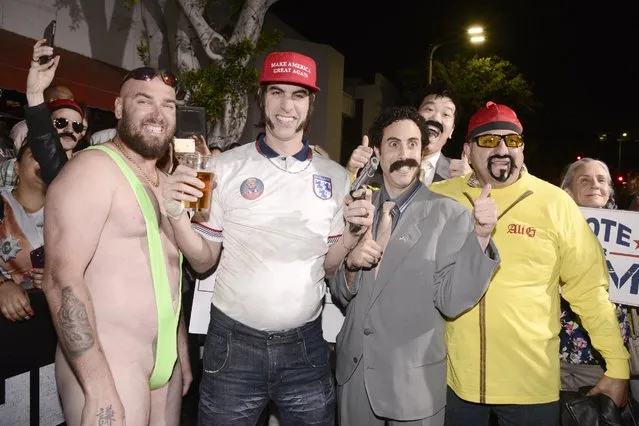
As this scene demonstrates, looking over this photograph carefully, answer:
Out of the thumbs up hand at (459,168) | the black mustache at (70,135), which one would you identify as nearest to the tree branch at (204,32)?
the black mustache at (70,135)

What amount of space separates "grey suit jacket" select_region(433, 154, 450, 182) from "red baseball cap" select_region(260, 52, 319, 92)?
1785mm

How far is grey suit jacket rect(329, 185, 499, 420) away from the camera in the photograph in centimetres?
282

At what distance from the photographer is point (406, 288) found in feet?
9.57

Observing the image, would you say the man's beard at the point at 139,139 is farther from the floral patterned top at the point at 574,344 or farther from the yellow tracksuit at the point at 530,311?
the floral patterned top at the point at 574,344

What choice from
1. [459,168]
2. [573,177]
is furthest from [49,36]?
[573,177]

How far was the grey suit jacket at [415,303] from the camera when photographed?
2.82 m

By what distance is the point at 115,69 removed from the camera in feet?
37.3

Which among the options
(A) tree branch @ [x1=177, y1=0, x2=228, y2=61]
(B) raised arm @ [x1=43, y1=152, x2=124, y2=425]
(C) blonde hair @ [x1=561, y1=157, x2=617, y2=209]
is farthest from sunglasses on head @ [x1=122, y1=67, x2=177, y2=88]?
(A) tree branch @ [x1=177, y1=0, x2=228, y2=61]

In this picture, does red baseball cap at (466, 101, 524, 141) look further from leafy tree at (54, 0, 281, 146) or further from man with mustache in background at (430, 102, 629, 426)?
leafy tree at (54, 0, 281, 146)

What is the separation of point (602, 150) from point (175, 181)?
220 feet

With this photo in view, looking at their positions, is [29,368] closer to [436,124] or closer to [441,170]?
[441,170]

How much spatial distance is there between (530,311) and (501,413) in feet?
2.31

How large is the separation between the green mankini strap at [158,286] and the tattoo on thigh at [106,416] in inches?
15.4

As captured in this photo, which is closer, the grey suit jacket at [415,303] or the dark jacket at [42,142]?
the grey suit jacket at [415,303]
